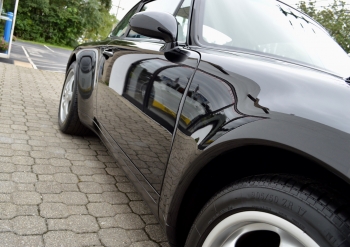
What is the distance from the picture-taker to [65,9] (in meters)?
29.9

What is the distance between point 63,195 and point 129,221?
0.55 meters

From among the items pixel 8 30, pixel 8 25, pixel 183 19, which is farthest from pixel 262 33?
pixel 8 25

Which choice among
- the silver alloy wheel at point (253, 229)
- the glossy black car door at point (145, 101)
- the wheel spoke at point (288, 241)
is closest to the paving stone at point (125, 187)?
the glossy black car door at point (145, 101)

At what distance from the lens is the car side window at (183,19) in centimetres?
202

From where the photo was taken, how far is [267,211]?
1.06 meters

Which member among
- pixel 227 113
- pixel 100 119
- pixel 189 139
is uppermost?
pixel 227 113

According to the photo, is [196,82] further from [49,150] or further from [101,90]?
[49,150]

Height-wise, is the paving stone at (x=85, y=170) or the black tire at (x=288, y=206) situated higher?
the black tire at (x=288, y=206)

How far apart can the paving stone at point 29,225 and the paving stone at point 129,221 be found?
1.55 feet

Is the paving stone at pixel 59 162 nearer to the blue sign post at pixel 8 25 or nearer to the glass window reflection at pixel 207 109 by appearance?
the glass window reflection at pixel 207 109

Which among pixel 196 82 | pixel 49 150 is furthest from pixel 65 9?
pixel 196 82

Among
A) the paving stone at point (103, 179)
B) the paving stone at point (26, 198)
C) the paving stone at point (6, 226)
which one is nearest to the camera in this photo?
the paving stone at point (6, 226)

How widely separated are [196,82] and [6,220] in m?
1.42

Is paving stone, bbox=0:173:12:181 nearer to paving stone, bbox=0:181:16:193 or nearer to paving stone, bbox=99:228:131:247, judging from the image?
paving stone, bbox=0:181:16:193
